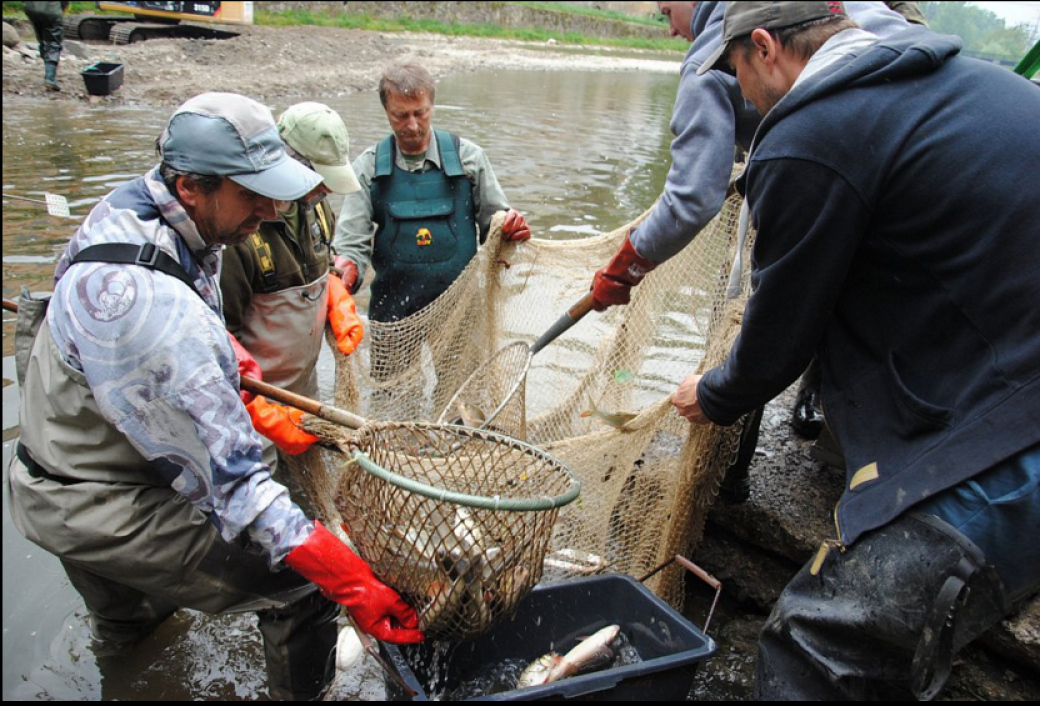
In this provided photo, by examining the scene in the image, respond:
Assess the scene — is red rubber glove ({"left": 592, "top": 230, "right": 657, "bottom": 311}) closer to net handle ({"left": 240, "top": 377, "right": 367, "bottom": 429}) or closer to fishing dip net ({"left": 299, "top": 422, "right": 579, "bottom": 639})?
fishing dip net ({"left": 299, "top": 422, "right": 579, "bottom": 639})

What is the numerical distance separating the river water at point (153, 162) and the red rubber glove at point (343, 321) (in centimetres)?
120

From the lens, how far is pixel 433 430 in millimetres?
2285

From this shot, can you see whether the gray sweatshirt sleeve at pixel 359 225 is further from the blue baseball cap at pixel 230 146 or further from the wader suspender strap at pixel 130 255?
the wader suspender strap at pixel 130 255

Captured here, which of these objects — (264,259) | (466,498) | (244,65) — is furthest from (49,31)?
(466,498)

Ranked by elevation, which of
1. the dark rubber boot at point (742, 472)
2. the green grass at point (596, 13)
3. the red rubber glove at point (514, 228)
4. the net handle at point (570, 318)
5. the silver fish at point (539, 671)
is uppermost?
the green grass at point (596, 13)

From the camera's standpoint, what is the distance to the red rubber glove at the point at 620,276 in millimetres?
3162

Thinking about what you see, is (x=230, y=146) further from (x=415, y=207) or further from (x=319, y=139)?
(x=415, y=207)

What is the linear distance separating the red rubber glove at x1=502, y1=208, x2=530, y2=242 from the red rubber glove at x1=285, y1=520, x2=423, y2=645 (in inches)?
85.5

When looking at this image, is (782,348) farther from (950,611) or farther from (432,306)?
(432,306)

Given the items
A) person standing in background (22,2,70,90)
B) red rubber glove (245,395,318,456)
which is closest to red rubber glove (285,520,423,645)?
red rubber glove (245,395,318,456)

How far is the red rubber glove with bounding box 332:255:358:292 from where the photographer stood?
3963 mm

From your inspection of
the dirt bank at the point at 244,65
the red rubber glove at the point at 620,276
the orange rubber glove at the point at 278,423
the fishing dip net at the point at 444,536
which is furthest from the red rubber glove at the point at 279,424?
the dirt bank at the point at 244,65

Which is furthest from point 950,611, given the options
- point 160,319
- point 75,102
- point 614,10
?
point 614,10

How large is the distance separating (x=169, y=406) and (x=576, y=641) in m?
1.41
